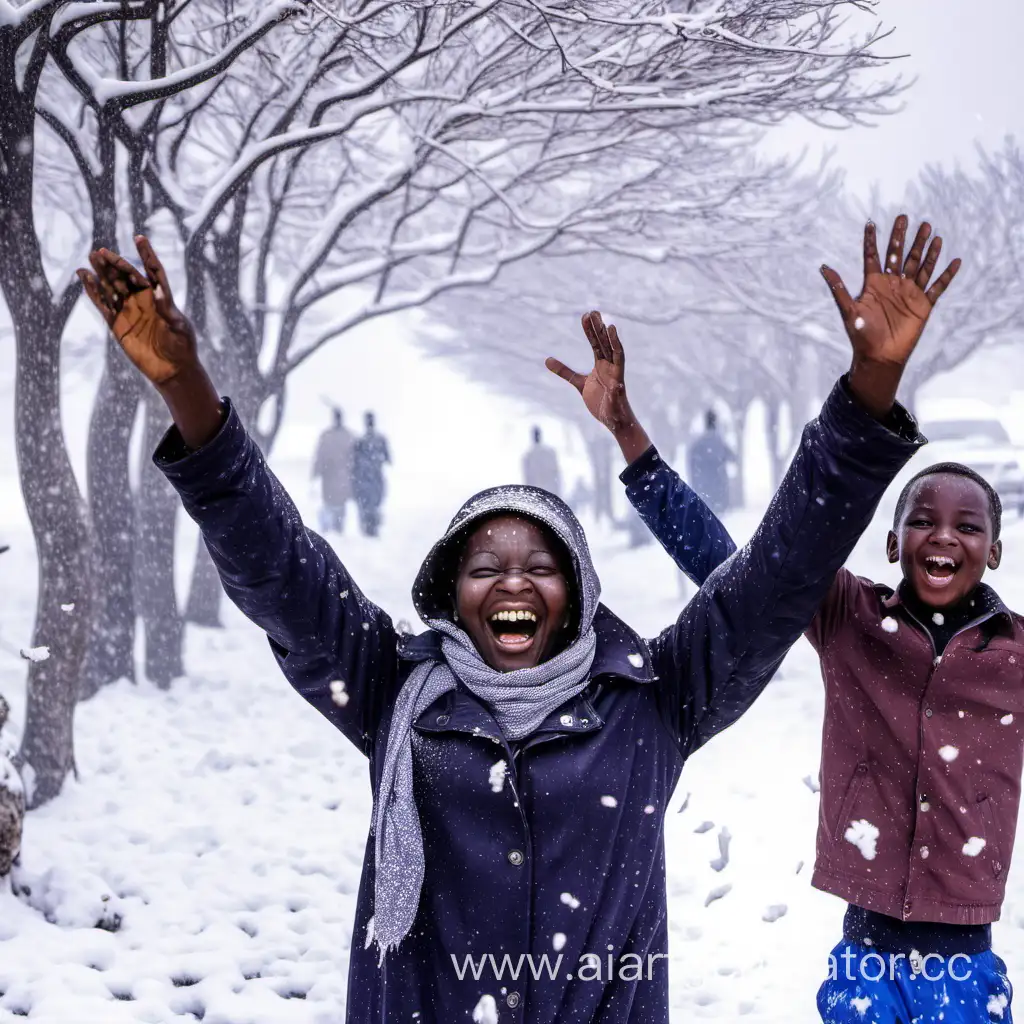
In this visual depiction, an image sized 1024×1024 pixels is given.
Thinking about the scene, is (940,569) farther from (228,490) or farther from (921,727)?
(228,490)

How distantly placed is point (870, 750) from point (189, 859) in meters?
3.61

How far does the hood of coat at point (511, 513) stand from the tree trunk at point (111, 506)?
564 centimetres

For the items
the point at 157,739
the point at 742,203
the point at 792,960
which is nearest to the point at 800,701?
the point at 792,960

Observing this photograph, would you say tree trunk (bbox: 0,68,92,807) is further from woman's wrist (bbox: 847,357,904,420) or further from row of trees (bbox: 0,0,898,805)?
woman's wrist (bbox: 847,357,904,420)

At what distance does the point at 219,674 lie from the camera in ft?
27.3

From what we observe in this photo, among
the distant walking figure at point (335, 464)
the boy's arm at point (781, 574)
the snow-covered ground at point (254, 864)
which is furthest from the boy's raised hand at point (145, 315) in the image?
the distant walking figure at point (335, 464)

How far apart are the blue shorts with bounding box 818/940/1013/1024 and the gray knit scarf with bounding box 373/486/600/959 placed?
3.55 feet

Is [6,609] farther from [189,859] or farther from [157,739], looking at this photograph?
[189,859]

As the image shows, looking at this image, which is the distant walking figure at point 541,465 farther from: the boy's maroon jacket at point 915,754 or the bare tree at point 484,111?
the boy's maroon jacket at point 915,754

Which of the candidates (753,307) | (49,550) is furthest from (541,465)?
(49,550)

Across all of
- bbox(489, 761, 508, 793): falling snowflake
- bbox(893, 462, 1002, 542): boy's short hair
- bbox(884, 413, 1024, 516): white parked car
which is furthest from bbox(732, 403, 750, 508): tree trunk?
bbox(489, 761, 508, 793): falling snowflake

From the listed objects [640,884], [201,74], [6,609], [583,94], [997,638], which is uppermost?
[583,94]

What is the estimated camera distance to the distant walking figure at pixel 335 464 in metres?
14.5

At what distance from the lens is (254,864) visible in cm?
487
